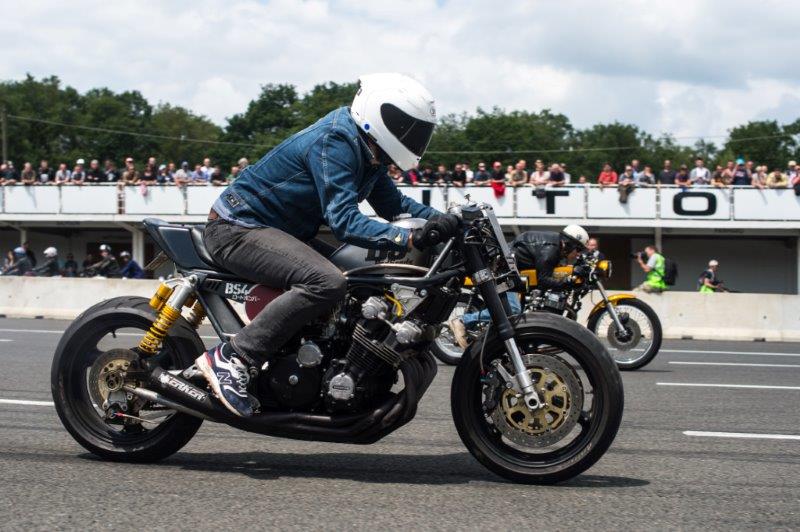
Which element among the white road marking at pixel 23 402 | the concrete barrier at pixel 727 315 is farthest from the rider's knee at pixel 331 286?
the concrete barrier at pixel 727 315

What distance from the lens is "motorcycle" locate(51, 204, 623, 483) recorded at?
16.3 feet

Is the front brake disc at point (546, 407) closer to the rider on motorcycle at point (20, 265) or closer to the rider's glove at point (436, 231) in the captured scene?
the rider's glove at point (436, 231)

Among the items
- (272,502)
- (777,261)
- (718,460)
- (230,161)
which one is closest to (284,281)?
(272,502)

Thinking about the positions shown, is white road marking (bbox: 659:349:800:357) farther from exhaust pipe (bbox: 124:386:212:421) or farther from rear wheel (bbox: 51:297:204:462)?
exhaust pipe (bbox: 124:386:212:421)

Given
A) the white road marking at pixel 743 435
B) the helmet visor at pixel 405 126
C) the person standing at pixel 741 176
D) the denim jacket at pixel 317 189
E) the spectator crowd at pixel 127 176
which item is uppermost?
the spectator crowd at pixel 127 176

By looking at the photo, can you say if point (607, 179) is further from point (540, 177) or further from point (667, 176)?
point (540, 177)

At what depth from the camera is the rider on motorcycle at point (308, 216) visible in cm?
498

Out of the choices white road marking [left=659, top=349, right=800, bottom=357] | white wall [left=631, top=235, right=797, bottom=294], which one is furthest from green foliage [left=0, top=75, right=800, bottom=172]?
white road marking [left=659, top=349, right=800, bottom=357]

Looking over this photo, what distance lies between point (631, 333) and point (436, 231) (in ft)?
24.3

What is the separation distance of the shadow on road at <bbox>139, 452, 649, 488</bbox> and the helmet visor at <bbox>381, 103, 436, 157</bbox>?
162cm

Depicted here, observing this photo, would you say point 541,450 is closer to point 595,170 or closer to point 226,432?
point 226,432

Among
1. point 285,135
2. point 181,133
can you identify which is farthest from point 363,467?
point 181,133

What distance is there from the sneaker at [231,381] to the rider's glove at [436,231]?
3.52ft

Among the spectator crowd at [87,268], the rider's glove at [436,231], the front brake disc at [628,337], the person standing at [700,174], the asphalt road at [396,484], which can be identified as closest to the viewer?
the asphalt road at [396,484]
